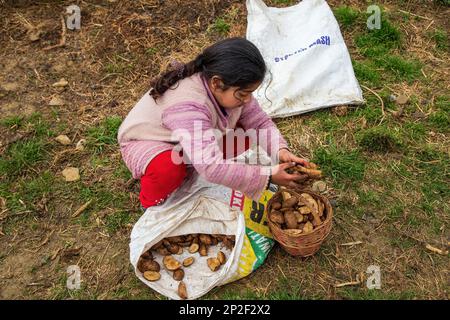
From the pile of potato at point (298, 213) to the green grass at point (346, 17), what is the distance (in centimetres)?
183

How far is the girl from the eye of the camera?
75.2 inches

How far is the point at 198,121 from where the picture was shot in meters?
1.92

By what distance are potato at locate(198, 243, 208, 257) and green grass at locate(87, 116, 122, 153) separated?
3.11 ft

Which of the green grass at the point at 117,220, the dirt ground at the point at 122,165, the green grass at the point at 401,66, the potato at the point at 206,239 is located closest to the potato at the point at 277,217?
the dirt ground at the point at 122,165

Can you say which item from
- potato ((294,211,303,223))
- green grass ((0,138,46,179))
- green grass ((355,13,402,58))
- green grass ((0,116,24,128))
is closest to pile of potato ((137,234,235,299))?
potato ((294,211,303,223))

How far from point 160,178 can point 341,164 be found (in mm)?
1077

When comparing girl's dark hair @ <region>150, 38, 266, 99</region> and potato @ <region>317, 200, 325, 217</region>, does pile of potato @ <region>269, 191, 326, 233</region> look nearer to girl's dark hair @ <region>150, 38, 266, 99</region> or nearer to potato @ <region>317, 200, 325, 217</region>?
potato @ <region>317, 200, 325, 217</region>

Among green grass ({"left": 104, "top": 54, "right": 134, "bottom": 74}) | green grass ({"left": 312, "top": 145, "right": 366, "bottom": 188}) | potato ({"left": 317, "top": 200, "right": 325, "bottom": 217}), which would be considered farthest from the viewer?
green grass ({"left": 104, "top": 54, "right": 134, "bottom": 74})

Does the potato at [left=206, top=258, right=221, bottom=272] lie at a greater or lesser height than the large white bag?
lesser

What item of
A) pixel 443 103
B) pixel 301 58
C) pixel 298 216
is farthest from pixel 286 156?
pixel 443 103

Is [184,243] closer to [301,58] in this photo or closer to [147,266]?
[147,266]

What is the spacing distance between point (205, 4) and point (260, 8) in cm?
55

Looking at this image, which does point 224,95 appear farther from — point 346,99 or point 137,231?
point 346,99

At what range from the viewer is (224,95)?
1991 millimetres
